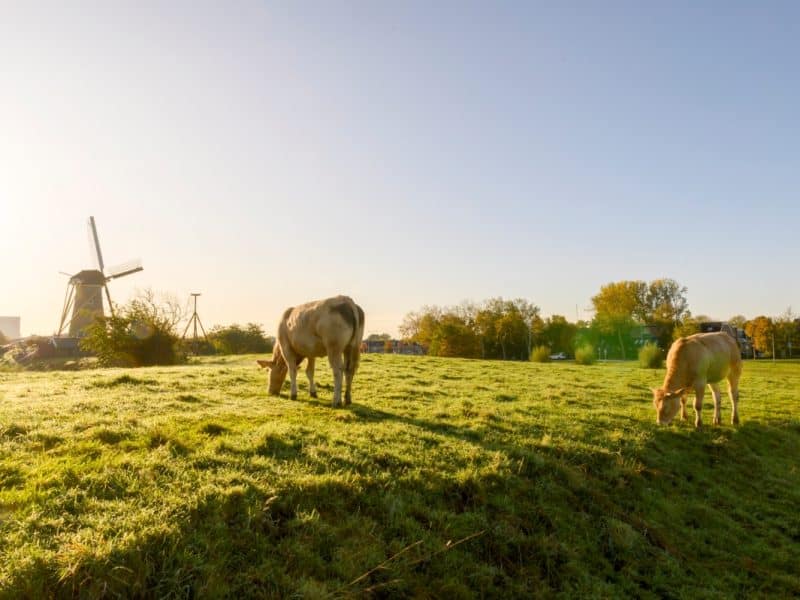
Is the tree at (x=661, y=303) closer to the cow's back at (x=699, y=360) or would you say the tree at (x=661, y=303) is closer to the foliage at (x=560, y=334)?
the foliage at (x=560, y=334)

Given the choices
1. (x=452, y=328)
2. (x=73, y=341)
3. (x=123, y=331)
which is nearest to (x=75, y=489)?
(x=123, y=331)

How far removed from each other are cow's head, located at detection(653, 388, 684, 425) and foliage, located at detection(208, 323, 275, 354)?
2422 inches

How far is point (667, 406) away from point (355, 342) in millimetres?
7848

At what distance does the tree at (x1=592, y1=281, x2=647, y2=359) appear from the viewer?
9219 centimetres

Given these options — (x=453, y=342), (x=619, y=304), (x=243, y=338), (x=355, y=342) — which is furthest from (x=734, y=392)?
(x=619, y=304)

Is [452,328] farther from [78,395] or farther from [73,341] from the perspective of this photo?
[78,395]

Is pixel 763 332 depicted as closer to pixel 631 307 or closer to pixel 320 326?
pixel 631 307

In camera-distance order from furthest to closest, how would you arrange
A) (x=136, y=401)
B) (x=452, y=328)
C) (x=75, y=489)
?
(x=452, y=328), (x=136, y=401), (x=75, y=489)

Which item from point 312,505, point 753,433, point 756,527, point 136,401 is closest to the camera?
point 312,505

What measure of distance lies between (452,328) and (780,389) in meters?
50.5

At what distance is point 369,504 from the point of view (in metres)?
5.47

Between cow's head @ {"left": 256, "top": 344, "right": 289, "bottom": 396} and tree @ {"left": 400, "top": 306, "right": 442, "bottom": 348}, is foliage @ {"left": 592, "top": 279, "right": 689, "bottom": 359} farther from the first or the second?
cow's head @ {"left": 256, "top": 344, "right": 289, "bottom": 396}

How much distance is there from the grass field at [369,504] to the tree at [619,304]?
87081 millimetres

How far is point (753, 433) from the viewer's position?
12.9 metres
